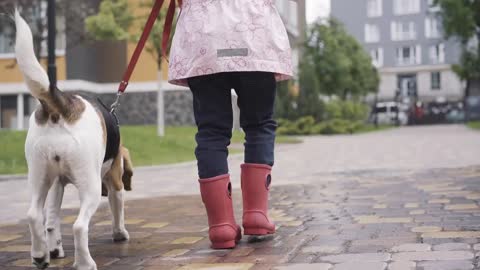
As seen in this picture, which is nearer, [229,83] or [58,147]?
[58,147]

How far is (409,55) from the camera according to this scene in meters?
73.6

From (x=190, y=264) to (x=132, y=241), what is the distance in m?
0.95

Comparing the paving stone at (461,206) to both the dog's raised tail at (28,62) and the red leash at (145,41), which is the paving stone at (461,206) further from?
the dog's raised tail at (28,62)

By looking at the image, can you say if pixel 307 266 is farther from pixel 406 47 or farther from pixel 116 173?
pixel 406 47

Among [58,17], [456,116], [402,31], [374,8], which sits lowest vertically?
[456,116]

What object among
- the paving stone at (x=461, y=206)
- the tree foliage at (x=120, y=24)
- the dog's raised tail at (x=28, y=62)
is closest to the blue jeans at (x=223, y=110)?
the dog's raised tail at (x=28, y=62)

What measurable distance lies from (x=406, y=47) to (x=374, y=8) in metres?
5.38

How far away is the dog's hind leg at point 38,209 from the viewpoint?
10.8 ft

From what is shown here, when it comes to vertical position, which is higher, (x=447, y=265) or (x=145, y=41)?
(x=145, y=41)

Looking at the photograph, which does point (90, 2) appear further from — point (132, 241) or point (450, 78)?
point (450, 78)

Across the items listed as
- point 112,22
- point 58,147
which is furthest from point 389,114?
point 58,147

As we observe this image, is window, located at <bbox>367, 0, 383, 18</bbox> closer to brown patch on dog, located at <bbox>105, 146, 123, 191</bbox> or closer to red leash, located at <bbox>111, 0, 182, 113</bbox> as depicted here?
red leash, located at <bbox>111, 0, 182, 113</bbox>

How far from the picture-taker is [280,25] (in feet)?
13.1

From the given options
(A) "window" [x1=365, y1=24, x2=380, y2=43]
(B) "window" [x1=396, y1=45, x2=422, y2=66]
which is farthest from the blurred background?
(A) "window" [x1=365, y1=24, x2=380, y2=43]
